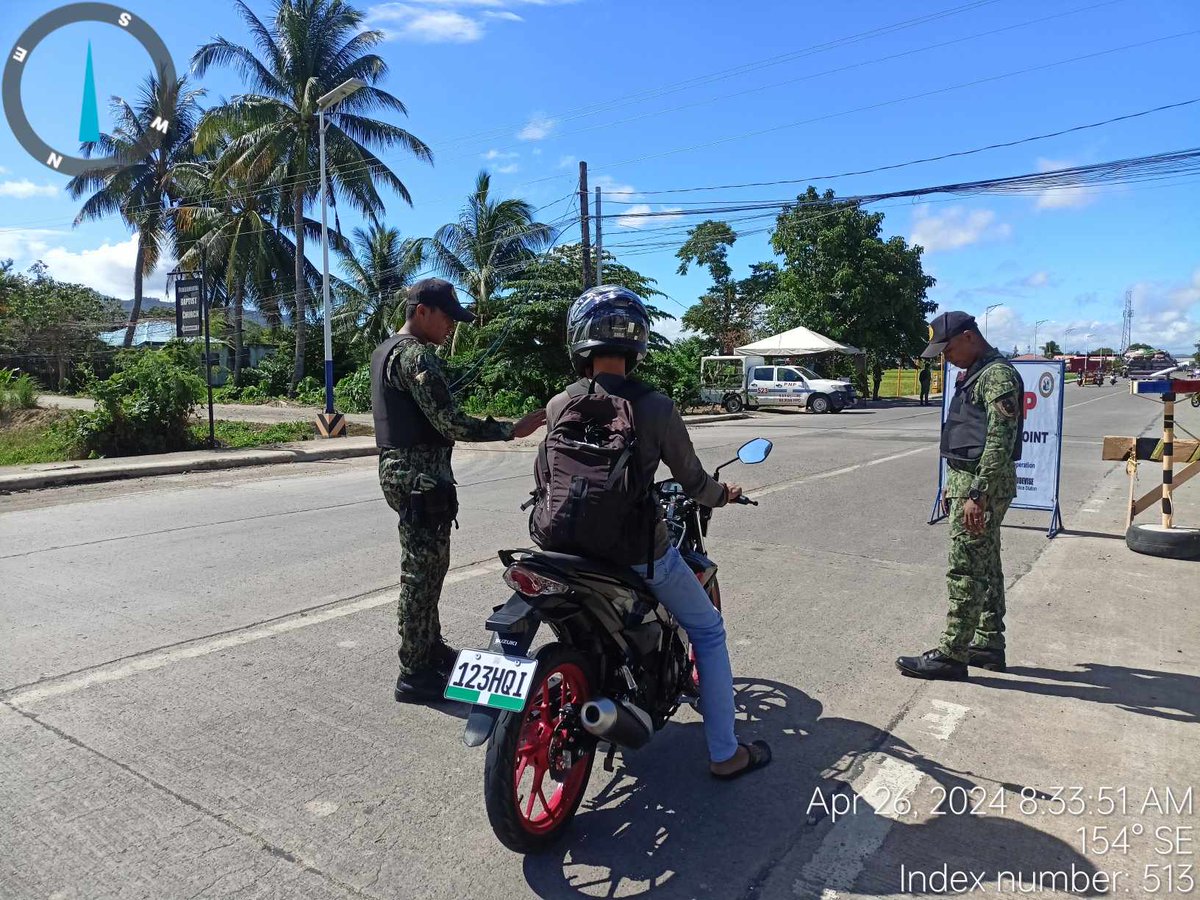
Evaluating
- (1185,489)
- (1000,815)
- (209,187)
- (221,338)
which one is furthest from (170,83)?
(1000,815)

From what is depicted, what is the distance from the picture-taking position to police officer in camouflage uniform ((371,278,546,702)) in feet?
11.9

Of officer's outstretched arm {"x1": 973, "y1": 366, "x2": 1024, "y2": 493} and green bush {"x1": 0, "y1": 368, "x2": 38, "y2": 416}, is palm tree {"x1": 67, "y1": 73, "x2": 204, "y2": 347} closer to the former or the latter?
green bush {"x1": 0, "y1": 368, "x2": 38, "y2": 416}

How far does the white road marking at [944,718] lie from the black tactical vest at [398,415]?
2.49 metres

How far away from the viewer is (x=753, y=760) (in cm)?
321

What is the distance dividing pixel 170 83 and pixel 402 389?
39544mm

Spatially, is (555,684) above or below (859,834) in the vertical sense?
above

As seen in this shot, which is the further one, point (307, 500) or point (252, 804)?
point (307, 500)

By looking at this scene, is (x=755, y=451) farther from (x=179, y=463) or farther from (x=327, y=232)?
(x=327, y=232)

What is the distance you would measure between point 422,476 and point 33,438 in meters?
16.6

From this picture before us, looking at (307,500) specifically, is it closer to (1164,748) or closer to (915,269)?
(1164,748)

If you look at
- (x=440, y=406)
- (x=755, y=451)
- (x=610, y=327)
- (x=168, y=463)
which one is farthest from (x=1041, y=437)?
(x=168, y=463)

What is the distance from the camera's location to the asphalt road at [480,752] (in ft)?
8.73

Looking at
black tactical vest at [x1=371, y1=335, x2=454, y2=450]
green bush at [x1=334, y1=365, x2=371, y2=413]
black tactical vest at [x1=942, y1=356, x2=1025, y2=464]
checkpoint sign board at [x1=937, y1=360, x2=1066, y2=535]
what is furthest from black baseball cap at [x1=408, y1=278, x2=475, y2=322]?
green bush at [x1=334, y1=365, x2=371, y2=413]

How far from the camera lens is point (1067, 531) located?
8.15m
